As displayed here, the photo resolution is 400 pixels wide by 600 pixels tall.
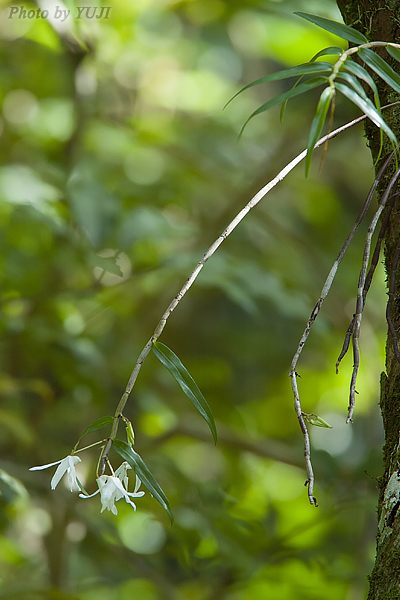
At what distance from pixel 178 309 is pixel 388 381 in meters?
1.45

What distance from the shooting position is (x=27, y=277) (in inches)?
41.5

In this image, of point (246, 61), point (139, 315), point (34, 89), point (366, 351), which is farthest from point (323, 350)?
point (246, 61)

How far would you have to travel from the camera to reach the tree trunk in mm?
374

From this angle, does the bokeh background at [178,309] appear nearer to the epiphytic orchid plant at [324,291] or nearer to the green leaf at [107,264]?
the green leaf at [107,264]

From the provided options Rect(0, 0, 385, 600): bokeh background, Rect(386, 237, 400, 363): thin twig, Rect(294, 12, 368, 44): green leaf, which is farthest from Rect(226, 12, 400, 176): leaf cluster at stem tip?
Rect(0, 0, 385, 600): bokeh background

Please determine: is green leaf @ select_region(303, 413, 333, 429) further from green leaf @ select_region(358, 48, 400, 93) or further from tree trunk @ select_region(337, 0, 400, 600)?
green leaf @ select_region(358, 48, 400, 93)

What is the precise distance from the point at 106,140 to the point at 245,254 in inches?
22.6

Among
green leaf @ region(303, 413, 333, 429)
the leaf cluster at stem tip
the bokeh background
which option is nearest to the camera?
the leaf cluster at stem tip

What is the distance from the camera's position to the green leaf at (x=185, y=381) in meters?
0.39

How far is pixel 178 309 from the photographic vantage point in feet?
6.19

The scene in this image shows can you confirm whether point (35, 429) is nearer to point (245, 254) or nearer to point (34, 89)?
point (245, 254)

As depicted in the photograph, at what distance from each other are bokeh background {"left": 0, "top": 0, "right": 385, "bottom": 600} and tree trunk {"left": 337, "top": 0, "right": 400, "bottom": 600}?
1.56ft

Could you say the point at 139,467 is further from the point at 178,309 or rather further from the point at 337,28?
the point at 178,309

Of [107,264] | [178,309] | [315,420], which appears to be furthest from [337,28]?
[178,309]
